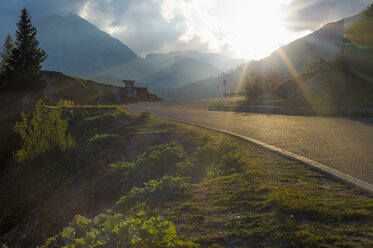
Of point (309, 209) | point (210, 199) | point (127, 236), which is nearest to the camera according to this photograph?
point (127, 236)

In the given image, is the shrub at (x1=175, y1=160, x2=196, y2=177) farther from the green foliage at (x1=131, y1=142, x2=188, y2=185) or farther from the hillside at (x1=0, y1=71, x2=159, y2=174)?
the hillside at (x1=0, y1=71, x2=159, y2=174)

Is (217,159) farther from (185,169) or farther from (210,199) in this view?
(210,199)

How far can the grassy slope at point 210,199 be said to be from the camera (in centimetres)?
268

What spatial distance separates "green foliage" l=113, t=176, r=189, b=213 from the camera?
4.25m

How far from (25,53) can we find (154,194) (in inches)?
2187

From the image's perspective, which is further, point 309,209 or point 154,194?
point 154,194

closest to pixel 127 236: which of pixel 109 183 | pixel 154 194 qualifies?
pixel 154 194

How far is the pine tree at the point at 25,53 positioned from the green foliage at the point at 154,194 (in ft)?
175

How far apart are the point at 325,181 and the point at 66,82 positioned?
6268 centimetres

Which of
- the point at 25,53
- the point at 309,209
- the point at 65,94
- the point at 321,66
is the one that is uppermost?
the point at 25,53

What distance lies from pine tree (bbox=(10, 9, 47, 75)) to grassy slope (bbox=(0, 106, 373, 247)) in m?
46.1

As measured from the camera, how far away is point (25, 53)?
46.9 meters

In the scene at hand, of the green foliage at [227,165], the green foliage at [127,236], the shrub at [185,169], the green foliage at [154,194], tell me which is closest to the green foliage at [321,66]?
the green foliage at [227,165]

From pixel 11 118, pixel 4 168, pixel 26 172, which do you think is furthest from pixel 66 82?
pixel 26 172
